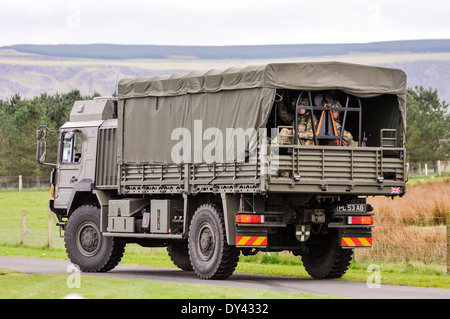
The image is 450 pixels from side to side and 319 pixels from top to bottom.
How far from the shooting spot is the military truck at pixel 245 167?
19.1 m

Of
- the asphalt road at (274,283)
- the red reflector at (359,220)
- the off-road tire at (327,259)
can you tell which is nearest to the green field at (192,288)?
the off-road tire at (327,259)

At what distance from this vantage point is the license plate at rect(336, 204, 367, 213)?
2023 centimetres

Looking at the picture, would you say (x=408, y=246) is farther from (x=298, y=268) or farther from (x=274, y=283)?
(x=274, y=283)

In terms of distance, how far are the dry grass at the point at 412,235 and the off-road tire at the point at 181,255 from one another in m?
4.26

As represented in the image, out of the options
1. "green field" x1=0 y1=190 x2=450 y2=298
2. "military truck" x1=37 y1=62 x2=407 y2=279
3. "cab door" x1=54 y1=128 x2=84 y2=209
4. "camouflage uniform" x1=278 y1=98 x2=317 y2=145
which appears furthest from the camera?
"cab door" x1=54 y1=128 x2=84 y2=209

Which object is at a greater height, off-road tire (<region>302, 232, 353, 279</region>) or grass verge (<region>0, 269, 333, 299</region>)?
off-road tire (<region>302, 232, 353, 279</region>)

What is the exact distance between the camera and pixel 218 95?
800 inches

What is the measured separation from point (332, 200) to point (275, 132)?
6.44 feet

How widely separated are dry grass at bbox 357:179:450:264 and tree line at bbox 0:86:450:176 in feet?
172

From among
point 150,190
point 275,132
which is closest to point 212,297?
point 275,132

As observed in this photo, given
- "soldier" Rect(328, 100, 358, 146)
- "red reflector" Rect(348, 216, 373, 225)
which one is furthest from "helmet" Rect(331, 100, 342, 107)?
"red reflector" Rect(348, 216, 373, 225)

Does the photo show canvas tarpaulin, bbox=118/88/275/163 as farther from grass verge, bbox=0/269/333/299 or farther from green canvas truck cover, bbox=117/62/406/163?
grass verge, bbox=0/269/333/299

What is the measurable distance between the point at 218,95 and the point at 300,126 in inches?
74.3

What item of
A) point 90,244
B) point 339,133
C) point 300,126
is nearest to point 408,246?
point 339,133
